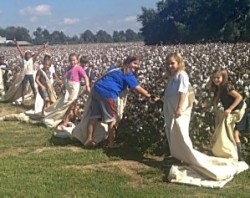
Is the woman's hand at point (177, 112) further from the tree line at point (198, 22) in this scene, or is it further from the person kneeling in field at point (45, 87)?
the tree line at point (198, 22)

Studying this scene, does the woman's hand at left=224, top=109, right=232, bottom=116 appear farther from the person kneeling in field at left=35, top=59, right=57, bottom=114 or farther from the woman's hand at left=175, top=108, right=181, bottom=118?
the person kneeling in field at left=35, top=59, right=57, bottom=114

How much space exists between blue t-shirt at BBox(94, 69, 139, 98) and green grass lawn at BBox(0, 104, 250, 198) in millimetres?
960

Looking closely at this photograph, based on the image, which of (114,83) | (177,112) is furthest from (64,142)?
(177,112)

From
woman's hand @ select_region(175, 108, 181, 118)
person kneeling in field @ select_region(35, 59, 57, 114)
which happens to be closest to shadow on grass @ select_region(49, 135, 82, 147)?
woman's hand @ select_region(175, 108, 181, 118)

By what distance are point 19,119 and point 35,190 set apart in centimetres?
690

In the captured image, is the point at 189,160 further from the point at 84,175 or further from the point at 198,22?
the point at 198,22

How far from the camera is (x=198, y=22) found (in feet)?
191

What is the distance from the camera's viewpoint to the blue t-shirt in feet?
29.7

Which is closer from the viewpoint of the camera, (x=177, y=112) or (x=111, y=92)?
(x=177, y=112)

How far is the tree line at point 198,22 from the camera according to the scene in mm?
53688

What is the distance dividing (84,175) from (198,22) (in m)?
52.0

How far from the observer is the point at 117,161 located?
8.62 meters

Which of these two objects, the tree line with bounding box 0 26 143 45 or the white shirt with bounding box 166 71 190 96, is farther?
the tree line with bounding box 0 26 143 45

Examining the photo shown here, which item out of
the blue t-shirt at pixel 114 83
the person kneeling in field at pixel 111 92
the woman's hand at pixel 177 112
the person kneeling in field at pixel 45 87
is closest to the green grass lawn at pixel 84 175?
the person kneeling in field at pixel 111 92
